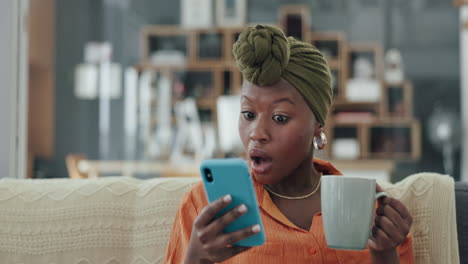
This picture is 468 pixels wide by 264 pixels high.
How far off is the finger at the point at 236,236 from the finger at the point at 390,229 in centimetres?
19

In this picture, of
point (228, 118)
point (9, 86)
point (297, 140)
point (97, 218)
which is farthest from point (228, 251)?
point (228, 118)

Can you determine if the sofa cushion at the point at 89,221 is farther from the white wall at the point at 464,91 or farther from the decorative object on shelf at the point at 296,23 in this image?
the white wall at the point at 464,91

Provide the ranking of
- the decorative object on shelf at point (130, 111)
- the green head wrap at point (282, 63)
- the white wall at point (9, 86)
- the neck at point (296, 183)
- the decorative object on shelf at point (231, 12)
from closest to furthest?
1. the green head wrap at point (282, 63)
2. the neck at point (296, 183)
3. the white wall at point (9, 86)
4. the decorative object on shelf at point (130, 111)
5. the decorative object on shelf at point (231, 12)

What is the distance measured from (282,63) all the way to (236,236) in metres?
0.34

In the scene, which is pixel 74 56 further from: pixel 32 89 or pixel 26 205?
pixel 26 205

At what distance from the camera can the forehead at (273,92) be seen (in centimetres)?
99

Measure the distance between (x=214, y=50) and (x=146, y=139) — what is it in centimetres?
108

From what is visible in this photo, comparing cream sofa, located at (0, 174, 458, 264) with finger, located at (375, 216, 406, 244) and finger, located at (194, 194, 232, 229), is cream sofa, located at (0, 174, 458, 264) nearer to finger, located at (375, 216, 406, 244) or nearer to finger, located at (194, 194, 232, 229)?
finger, located at (375, 216, 406, 244)

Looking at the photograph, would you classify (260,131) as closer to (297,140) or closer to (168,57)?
(297,140)

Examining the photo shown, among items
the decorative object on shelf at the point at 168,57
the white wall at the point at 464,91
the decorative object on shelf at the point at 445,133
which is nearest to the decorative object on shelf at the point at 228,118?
the decorative object on shelf at the point at 168,57

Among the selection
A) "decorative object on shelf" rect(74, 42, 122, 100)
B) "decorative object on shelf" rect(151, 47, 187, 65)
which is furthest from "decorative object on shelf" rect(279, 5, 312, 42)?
"decorative object on shelf" rect(74, 42, 122, 100)

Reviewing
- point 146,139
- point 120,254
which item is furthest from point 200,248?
point 146,139

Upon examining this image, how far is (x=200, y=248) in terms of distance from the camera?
2.64 feet

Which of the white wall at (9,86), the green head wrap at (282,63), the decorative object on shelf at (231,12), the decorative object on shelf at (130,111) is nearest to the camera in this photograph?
the green head wrap at (282,63)
